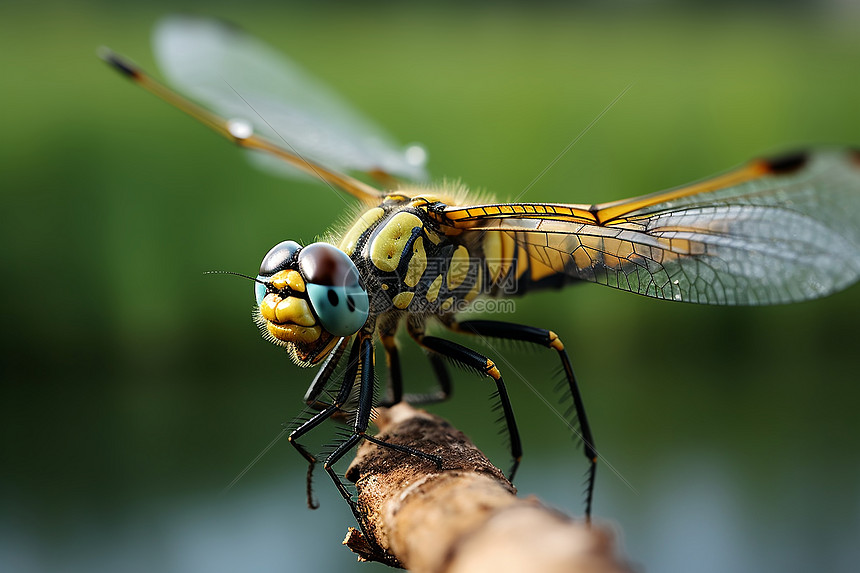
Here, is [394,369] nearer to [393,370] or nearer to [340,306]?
[393,370]

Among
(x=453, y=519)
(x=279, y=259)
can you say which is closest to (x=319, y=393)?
(x=279, y=259)

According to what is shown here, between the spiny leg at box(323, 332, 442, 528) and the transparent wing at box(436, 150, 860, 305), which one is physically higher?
the transparent wing at box(436, 150, 860, 305)

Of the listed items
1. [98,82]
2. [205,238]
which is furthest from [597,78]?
[98,82]

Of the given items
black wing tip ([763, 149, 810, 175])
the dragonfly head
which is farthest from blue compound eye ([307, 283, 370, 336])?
black wing tip ([763, 149, 810, 175])

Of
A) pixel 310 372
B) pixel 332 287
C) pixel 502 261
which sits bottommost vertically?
pixel 310 372

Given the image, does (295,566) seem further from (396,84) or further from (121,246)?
(396,84)

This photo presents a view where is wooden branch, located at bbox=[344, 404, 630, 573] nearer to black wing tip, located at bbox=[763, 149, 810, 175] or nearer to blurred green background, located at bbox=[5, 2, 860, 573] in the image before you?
black wing tip, located at bbox=[763, 149, 810, 175]

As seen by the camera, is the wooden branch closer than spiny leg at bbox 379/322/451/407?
Yes
